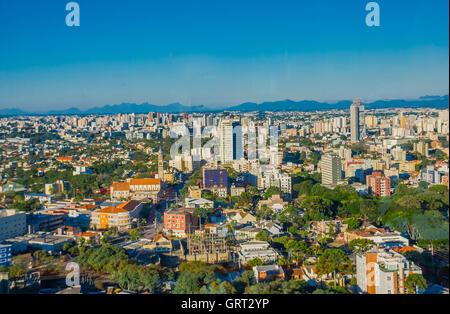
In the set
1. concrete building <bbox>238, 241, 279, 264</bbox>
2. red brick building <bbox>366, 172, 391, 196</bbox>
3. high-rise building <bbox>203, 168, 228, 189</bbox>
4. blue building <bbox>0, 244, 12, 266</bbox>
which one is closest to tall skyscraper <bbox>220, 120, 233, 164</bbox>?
high-rise building <bbox>203, 168, 228, 189</bbox>

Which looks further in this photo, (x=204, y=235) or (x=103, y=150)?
(x=103, y=150)

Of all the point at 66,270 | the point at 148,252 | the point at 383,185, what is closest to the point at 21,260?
the point at 66,270

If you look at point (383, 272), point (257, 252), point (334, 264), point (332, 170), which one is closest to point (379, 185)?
point (332, 170)

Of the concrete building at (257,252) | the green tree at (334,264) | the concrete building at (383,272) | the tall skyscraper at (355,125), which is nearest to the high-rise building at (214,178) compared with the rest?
the concrete building at (257,252)

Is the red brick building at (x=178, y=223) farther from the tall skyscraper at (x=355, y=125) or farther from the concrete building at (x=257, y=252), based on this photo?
the tall skyscraper at (x=355, y=125)

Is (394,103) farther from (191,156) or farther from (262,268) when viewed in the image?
Result: (262,268)

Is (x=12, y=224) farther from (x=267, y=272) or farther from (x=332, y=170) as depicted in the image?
(x=332, y=170)
